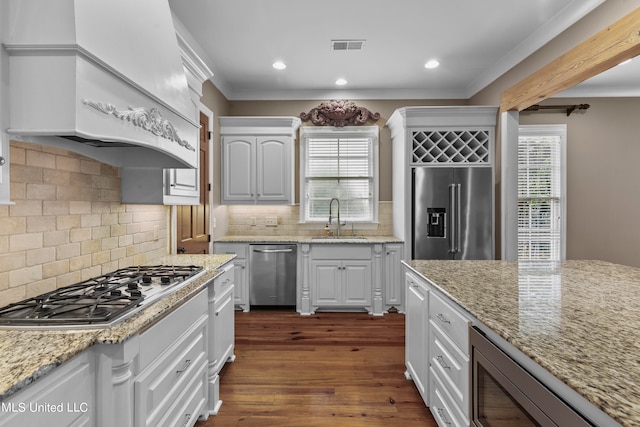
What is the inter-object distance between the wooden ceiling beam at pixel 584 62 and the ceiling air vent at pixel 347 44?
1.66 metres

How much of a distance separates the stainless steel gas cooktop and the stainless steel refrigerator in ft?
9.04

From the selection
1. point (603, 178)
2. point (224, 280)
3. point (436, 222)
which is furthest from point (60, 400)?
point (603, 178)

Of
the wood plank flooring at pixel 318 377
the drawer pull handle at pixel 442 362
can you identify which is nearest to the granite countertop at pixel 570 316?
the drawer pull handle at pixel 442 362

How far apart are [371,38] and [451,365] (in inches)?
114

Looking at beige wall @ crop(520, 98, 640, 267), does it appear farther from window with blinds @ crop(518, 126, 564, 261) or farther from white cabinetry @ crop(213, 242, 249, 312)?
white cabinetry @ crop(213, 242, 249, 312)

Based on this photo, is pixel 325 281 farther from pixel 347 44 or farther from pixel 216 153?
pixel 347 44

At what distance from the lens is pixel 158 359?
138 centimetres

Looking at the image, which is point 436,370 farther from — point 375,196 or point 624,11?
point 375,196

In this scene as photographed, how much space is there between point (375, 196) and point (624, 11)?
2922mm

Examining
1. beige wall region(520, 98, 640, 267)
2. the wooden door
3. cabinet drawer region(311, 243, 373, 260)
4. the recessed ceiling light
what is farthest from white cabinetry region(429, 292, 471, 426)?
beige wall region(520, 98, 640, 267)

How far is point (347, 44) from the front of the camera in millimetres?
3270

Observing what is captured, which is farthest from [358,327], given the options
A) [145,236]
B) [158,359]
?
[158,359]

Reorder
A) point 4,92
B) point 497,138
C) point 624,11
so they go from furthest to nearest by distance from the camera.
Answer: point 497,138 → point 624,11 → point 4,92

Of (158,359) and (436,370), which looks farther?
(436,370)
